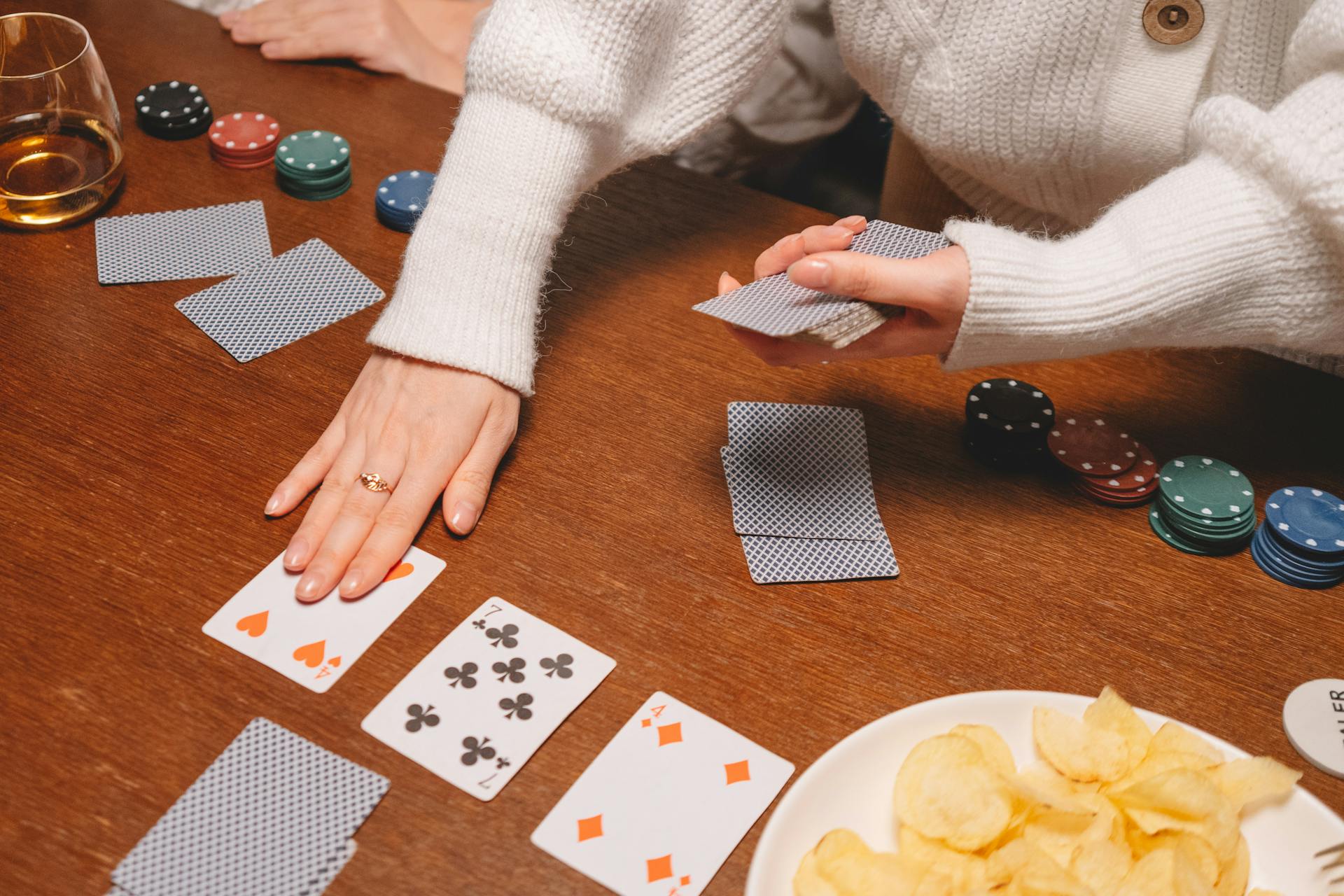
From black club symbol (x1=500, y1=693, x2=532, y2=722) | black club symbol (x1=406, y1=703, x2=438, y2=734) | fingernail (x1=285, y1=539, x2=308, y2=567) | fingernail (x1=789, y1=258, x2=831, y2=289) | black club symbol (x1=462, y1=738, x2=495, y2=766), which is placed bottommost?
fingernail (x1=285, y1=539, x2=308, y2=567)

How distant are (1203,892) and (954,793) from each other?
15 cm

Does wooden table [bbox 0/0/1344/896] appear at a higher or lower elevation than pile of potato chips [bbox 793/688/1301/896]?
lower

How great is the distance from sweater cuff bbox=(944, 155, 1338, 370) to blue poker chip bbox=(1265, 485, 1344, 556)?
159 mm

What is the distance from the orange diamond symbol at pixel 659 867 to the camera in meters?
0.74

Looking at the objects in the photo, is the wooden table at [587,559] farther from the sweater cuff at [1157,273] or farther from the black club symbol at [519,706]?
the sweater cuff at [1157,273]

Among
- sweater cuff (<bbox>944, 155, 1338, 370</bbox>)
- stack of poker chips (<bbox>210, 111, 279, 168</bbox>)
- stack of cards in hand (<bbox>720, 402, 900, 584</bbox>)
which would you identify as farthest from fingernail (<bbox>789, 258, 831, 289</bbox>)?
stack of poker chips (<bbox>210, 111, 279, 168</bbox>)

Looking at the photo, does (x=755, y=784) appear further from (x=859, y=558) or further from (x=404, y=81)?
(x=404, y=81)

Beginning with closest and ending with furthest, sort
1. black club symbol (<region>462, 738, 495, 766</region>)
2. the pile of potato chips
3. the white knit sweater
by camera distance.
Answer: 1. the pile of potato chips
2. black club symbol (<region>462, 738, 495, 766</region>)
3. the white knit sweater

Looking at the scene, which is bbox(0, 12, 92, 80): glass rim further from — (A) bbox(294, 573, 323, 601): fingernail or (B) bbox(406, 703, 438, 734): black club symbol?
(B) bbox(406, 703, 438, 734): black club symbol

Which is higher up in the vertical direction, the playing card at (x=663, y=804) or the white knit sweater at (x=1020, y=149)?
the white knit sweater at (x=1020, y=149)

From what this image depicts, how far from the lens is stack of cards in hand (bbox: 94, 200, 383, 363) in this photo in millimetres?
1123

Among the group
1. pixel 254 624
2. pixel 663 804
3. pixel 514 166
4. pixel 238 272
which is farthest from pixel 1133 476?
pixel 238 272

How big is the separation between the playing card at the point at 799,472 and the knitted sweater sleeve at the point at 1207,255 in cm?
16

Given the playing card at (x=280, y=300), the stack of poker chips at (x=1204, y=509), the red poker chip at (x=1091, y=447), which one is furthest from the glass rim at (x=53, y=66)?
the stack of poker chips at (x=1204, y=509)
